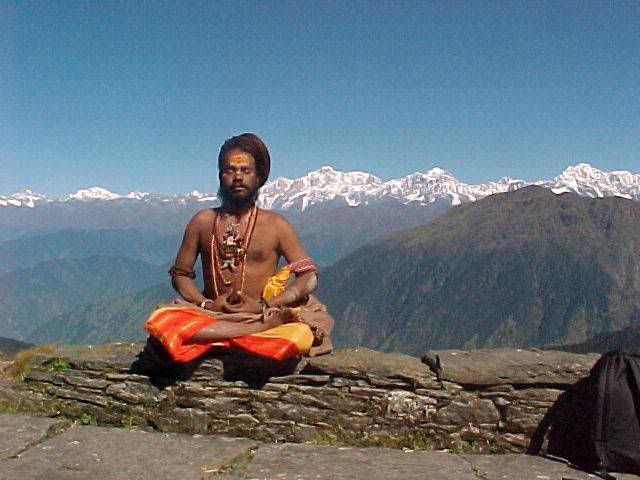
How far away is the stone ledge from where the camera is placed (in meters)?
5.38

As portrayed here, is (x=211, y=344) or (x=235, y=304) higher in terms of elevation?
(x=235, y=304)

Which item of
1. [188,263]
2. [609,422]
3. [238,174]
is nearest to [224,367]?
[188,263]

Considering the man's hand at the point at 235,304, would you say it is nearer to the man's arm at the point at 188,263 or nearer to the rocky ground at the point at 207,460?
the man's arm at the point at 188,263

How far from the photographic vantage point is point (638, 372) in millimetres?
4793

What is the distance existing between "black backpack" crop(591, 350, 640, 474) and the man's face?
154 inches

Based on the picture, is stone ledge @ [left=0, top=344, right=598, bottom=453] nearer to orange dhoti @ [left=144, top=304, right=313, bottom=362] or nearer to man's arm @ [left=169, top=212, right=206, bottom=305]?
orange dhoti @ [left=144, top=304, right=313, bottom=362]

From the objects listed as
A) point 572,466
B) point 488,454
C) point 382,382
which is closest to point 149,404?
point 382,382

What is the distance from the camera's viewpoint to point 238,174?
6184mm

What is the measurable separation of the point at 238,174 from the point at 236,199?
29cm

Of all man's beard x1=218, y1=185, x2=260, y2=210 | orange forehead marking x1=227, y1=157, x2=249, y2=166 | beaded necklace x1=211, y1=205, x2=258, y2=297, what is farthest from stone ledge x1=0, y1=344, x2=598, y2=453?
orange forehead marking x1=227, y1=157, x2=249, y2=166

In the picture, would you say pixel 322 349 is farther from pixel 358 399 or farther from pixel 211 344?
pixel 211 344

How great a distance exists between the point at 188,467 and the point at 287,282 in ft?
7.70

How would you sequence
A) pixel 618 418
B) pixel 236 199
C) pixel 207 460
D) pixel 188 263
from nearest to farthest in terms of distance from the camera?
pixel 207 460, pixel 618 418, pixel 236 199, pixel 188 263

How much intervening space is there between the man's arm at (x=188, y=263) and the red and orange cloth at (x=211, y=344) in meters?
0.39
